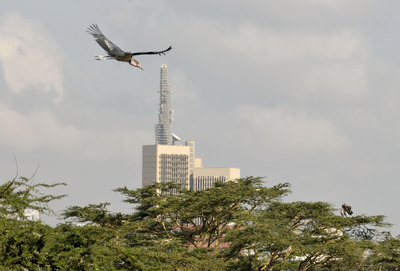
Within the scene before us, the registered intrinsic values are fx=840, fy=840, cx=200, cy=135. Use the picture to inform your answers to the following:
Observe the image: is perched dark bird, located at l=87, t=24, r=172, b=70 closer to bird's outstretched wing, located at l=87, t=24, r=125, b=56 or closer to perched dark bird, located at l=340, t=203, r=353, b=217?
bird's outstretched wing, located at l=87, t=24, r=125, b=56

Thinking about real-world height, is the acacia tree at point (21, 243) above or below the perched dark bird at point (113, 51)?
below

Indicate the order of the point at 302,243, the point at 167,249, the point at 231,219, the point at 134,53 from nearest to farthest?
the point at 134,53
the point at 167,249
the point at 302,243
the point at 231,219

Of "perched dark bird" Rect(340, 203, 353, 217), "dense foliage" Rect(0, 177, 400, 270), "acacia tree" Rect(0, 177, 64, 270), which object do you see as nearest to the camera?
"acacia tree" Rect(0, 177, 64, 270)

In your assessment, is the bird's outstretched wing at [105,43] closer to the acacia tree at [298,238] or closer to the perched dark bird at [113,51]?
the perched dark bird at [113,51]

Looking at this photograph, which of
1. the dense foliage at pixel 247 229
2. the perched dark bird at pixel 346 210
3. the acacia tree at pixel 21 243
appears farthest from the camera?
the perched dark bird at pixel 346 210

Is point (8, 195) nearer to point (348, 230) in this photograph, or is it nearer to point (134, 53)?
point (134, 53)

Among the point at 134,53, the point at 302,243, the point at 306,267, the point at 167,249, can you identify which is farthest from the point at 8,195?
the point at 306,267

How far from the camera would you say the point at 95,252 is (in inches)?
869

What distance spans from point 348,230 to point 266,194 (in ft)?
18.7

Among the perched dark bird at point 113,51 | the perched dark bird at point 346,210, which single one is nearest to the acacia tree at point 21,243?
the perched dark bird at point 113,51

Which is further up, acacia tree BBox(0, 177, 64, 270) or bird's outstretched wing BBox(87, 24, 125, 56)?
bird's outstretched wing BBox(87, 24, 125, 56)

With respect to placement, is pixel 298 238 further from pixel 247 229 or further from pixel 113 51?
pixel 113 51

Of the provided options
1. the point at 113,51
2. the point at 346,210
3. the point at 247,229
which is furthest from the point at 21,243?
the point at 346,210

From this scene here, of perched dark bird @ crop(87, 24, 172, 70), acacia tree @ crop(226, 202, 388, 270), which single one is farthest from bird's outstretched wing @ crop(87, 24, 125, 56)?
acacia tree @ crop(226, 202, 388, 270)
